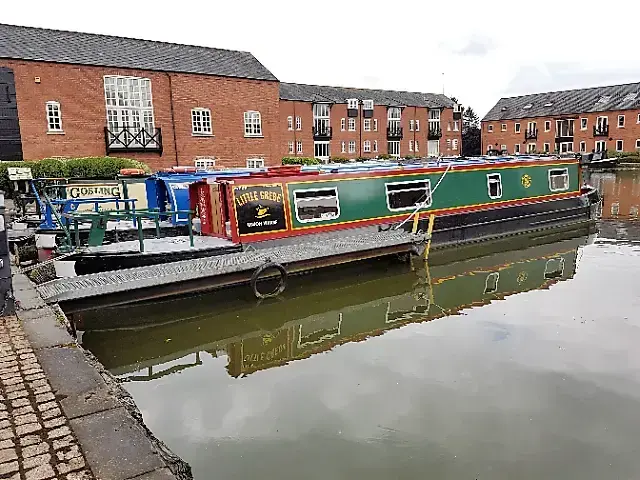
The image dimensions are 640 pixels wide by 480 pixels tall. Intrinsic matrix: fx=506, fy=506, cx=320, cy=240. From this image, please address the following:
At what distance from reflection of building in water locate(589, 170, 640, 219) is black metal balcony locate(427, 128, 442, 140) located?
17101 millimetres

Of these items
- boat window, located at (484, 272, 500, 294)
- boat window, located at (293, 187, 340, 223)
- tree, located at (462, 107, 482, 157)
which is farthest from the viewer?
tree, located at (462, 107, 482, 157)

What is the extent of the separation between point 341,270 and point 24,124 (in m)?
15.5

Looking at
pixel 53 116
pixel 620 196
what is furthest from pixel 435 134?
pixel 53 116

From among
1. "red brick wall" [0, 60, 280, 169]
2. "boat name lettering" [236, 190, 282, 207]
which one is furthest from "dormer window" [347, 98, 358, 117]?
"boat name lettering" [236, 190, 282, 207]

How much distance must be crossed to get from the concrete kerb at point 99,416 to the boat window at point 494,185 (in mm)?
10205

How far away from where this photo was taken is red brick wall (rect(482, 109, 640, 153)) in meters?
43.7

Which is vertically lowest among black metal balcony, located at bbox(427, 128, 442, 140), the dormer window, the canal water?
the canal water

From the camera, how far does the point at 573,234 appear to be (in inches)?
519

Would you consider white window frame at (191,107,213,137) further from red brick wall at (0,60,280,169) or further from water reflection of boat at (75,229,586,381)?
water reflection of boat at (75,229,586,381)

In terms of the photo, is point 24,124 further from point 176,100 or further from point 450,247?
point 450,247

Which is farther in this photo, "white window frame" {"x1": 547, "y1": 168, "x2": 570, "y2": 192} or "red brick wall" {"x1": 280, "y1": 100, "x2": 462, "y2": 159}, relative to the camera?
"red brick wall" {"x1": 280, "y1": 100, "x2": 462, "y2": 159}

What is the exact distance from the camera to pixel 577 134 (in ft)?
154

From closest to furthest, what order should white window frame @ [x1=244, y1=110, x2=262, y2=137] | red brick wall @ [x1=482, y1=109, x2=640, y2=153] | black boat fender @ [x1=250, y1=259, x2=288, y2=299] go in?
1. black boat fender @ [x1=250, y1=259, x2=288, y2=299]
2. white window frame @ [x1=244, y1=110, x2=262, y2=137]
3. red brick wall @ [x1=482, y1=109, x2=640, y2=153]

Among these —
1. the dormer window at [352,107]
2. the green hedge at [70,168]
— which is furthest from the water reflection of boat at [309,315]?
the dormer window at [352,107]
